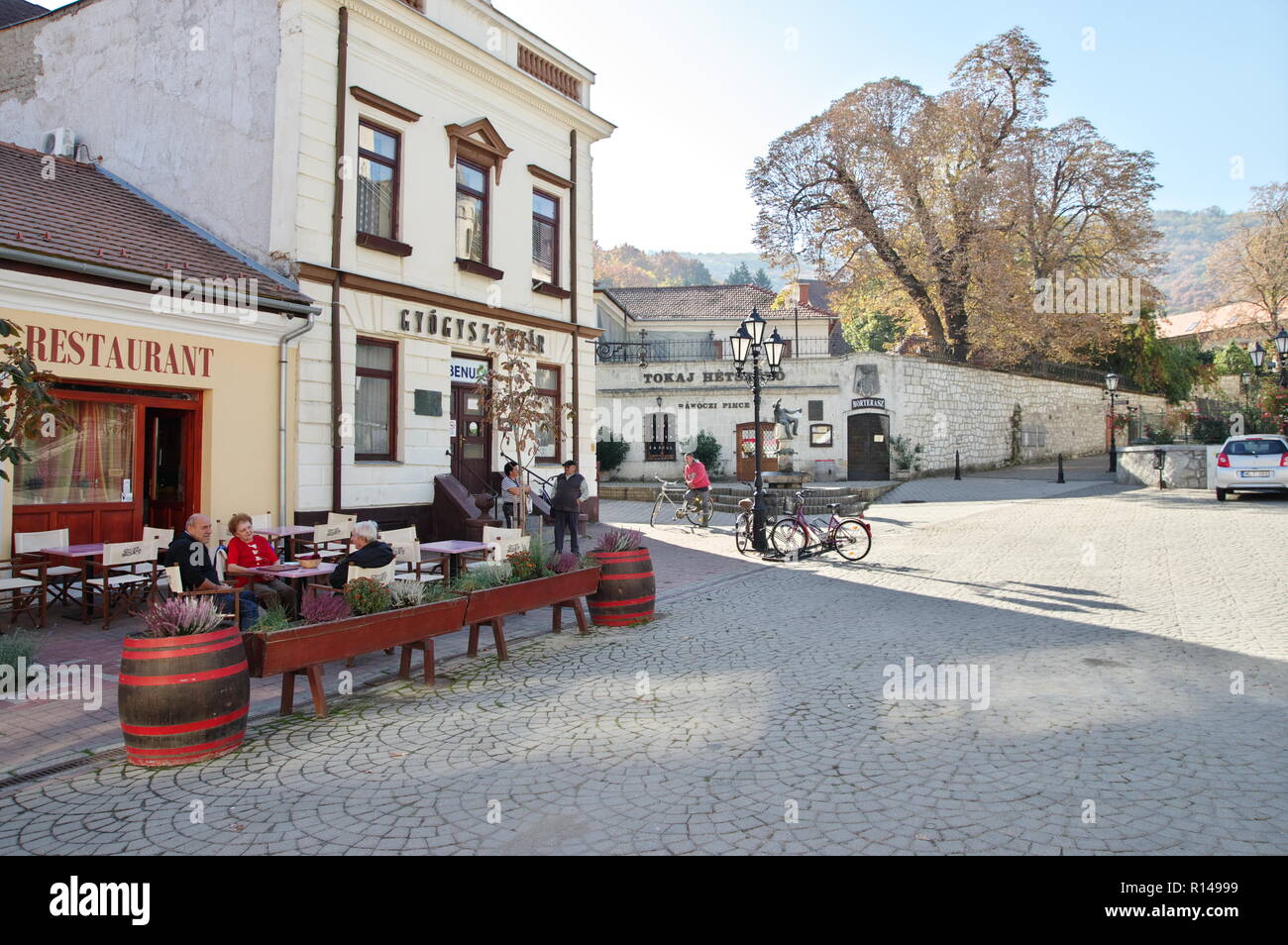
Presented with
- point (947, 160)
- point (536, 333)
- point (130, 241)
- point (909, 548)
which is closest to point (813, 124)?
point (947, 160)

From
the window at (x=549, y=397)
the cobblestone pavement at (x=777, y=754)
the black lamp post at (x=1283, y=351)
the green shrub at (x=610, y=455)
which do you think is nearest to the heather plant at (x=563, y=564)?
the cobblestone pavement at (x=777, y=754)

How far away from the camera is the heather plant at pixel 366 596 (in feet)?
20.6

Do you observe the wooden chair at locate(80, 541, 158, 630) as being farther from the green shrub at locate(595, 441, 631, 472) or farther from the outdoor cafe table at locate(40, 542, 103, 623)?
the green shrub at locate(595, 441, 631, 472)

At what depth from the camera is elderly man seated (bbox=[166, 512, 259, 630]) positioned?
23.4ft

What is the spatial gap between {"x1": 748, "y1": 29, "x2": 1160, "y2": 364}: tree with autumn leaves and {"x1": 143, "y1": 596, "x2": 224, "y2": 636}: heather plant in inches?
1195

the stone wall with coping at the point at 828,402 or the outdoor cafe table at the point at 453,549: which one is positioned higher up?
the stone wall with coping at the point at 828,402

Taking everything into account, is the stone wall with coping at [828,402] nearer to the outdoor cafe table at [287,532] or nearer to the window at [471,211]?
the window at [471,211]

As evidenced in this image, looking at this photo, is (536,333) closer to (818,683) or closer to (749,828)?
(818,683)

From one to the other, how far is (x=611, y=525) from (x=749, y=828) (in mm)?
15360

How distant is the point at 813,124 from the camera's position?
32.3 metres

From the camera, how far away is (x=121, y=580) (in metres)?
9.15

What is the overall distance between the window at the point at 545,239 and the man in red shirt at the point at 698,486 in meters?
5.05

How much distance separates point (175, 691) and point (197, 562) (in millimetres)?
2662

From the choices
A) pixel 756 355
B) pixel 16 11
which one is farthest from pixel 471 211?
pixel 16 11
